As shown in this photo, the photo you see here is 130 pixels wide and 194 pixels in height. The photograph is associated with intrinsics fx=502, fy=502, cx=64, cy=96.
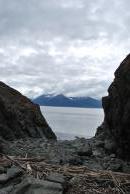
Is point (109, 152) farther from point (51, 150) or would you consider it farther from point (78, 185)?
point (78, 185)

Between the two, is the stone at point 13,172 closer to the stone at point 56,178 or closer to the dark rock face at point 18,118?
the stone at point 56,178

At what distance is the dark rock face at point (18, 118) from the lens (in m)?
28.5

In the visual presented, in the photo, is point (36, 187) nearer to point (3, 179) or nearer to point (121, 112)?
point (3, 179)

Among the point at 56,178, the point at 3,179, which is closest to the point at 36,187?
the point at 56,178

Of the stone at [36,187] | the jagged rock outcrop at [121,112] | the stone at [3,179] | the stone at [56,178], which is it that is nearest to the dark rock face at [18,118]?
the jagged rock outcrop at [121,112]

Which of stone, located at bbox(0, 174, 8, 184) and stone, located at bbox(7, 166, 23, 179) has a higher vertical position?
stone, located at bbox(7, 166, 23, 179)

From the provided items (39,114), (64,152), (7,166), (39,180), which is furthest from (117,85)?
(39,114)

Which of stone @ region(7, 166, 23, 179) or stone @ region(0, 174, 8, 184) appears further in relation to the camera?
stone @ region(7, 166, 23, 179)

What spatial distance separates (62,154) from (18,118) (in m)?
10.8

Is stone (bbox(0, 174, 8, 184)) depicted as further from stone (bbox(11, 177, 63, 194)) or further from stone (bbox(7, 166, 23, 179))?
stone (bbox(11, 177, 63, 194))

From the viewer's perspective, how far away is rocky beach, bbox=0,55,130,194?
11.1 m

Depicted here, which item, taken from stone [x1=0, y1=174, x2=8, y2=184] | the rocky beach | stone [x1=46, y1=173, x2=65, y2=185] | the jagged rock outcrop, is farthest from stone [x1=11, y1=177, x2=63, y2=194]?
the jagged rock outcrop

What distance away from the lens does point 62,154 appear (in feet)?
66.0

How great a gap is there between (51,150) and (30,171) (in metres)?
9.39
